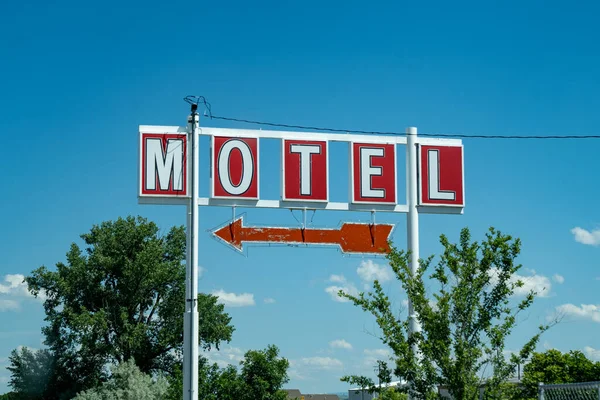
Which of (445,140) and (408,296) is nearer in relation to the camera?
(408,296)

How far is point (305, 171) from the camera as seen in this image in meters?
19.9

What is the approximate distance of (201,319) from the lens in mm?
44344

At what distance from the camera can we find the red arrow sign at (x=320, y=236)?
1914cm

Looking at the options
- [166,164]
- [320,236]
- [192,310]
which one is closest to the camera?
[192,310]

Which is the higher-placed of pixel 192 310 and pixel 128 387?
pixel 192 310

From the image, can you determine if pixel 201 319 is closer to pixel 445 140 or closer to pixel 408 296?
pixel 445 140

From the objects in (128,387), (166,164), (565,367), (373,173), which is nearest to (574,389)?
(373,173)

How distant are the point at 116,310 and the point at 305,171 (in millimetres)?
27620

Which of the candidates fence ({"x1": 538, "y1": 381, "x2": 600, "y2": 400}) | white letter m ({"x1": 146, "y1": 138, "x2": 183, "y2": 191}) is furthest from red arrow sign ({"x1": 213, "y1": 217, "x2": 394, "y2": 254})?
fence ({"x1": 538, "y1": 381, "x2": 600, "y2": 400})

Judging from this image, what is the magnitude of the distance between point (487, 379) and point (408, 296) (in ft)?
6.55

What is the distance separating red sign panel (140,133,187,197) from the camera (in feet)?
61.4

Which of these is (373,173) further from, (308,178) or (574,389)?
(574,389)

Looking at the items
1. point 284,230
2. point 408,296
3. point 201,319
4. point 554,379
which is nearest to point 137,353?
point 201,319

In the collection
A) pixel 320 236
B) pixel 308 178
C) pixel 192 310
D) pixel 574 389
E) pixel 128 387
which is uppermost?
pixel 308 178
